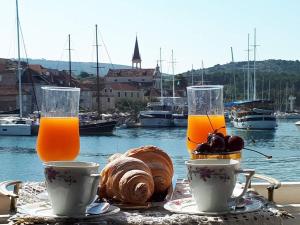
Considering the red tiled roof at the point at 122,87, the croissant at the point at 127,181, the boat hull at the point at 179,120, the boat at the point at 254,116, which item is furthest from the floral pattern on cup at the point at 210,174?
the red tiled roof at the point at 122,87

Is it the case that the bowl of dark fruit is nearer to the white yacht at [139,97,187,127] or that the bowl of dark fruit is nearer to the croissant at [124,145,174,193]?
the croissant at [124,145,174,193]

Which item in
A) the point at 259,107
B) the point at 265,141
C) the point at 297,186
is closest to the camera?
the point at 297,186

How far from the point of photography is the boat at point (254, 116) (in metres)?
42.8

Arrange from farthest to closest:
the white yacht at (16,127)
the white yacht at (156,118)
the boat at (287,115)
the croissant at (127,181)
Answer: the boat at (287,115) → the white yacht at (156,118) → the white yacht at (16,127) → the croissant at (127,181)

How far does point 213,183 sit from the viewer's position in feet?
4.46

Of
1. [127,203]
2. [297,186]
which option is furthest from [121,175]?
[297,186]

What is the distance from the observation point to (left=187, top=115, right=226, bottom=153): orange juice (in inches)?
75.2

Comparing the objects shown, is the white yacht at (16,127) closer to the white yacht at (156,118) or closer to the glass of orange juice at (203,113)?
the white yacht at (156,118)

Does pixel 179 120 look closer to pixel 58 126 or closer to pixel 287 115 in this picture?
pixel 287 115

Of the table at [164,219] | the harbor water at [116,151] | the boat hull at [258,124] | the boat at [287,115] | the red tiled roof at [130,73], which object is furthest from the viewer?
the red tiled roof at [130,73]

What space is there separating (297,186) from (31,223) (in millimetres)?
1065

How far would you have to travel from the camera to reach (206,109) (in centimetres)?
196

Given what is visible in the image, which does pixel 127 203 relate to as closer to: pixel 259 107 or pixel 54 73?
pixel 259 107

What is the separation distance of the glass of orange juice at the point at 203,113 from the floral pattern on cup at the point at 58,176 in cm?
61
